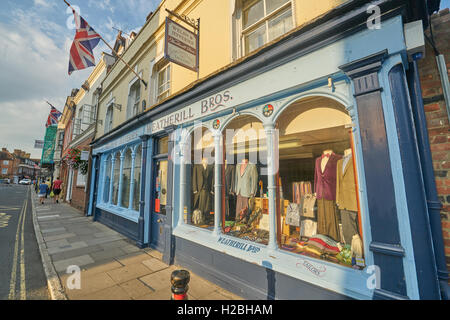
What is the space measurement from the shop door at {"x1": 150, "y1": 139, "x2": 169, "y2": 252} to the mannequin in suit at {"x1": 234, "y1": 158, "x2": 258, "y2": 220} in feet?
7.92

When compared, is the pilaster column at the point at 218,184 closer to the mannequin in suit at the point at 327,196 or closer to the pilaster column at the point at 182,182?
the pilaster column at the point at 182,182

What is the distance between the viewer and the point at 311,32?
2.99 metres

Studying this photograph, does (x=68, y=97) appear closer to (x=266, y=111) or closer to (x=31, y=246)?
(x=31, y=246)

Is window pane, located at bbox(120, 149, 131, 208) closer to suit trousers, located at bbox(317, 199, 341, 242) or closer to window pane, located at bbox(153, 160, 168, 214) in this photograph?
window pane, located at bbox(153, 160, 168, 214)

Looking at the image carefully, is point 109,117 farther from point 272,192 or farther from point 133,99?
point 272,192

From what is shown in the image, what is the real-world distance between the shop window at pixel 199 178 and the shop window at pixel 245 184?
531mm

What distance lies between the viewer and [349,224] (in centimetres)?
312

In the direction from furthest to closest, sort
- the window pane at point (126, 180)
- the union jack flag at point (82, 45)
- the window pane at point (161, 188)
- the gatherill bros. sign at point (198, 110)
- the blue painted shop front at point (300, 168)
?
the window pane at point (126, 180) → the union jack flag at point (82, 45) → the window pane at point (161, 188) → the gatherill bros. sign at point (198, 110) → the blue painted shop front at point (300, 168)

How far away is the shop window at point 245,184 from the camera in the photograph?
15.1 ft

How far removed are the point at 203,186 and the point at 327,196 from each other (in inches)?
123

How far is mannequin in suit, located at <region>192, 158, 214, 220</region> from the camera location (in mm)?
5278

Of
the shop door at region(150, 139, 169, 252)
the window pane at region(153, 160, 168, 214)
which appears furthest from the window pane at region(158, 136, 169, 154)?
the window pane at region(153, 160, 168, 214)

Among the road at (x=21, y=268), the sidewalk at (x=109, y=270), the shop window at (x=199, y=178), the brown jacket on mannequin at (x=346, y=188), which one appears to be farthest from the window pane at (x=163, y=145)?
the brown jacket on mannequin at (x=346, y=188)

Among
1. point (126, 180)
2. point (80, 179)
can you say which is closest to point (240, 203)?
point (126, 180)
